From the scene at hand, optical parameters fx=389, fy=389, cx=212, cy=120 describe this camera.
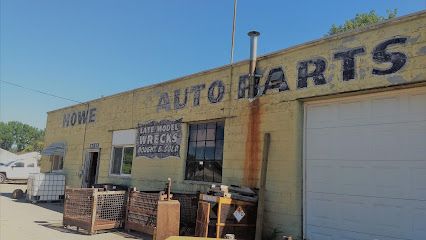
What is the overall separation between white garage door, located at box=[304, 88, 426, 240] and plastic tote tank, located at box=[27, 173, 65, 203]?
12472 mm

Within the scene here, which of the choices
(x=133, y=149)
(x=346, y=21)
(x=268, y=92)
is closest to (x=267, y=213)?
(x=268, y=92)

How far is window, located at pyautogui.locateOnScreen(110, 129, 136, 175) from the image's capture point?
14.8 meters

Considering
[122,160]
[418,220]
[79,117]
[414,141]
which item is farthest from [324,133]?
[79,117]

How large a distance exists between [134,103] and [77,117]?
554 centimetres

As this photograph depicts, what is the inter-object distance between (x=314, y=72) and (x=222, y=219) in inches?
150

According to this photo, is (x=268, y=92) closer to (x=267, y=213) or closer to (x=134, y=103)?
(x=267, y=213)

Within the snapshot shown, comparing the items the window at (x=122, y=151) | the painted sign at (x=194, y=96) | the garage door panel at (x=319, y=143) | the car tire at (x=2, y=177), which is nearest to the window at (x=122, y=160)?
the window at (x=122, y=151)

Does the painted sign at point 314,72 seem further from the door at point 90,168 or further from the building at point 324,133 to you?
the door at point 90,168

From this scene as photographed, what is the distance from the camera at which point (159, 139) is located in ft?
43.4

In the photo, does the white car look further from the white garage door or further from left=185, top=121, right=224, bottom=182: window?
the white garage door

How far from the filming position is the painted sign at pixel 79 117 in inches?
701

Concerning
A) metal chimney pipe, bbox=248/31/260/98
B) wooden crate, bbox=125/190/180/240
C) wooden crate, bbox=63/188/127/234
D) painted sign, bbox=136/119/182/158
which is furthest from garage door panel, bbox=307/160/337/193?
wooden crate, bbox=63/188/127/234

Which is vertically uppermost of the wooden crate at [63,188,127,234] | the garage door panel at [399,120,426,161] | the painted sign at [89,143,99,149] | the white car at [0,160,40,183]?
the painted sign at [89,143,99,149]

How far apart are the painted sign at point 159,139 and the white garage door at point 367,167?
4.95 m
